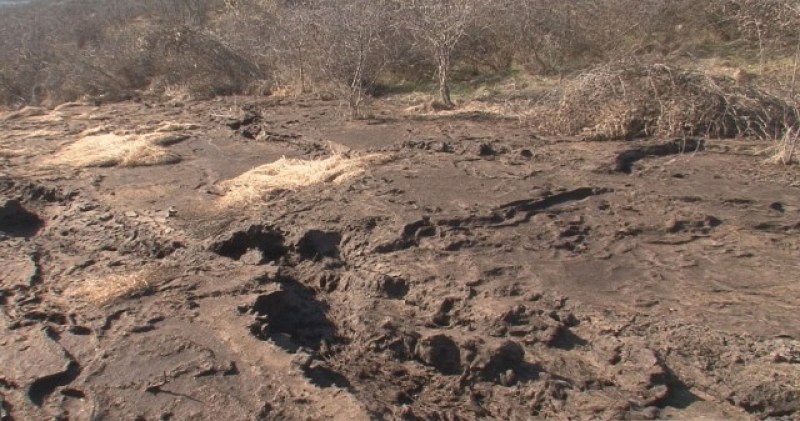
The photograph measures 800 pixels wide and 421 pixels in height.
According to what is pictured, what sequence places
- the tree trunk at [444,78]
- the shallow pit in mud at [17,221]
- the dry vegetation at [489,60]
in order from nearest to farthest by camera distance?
the shallow pit in mud at [17,221], the dry vegetation at [489,60], the tree trunk at [444,78]

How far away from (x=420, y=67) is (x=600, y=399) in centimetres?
871

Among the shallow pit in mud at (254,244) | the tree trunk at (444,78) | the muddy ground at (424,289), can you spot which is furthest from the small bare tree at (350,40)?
the shallow pit in mud at (254,244)

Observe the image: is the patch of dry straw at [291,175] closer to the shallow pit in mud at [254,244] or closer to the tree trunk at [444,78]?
the shallow pit in mud at [254,244]

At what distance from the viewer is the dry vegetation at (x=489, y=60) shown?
739 centimetres

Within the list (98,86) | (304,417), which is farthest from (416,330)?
(98,86)

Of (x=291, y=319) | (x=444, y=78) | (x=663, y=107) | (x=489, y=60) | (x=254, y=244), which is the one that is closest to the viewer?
(x=291, y=319)

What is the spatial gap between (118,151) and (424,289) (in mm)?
5079

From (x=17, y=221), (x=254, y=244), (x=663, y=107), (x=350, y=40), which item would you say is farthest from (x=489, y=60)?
(x=17, y=221)

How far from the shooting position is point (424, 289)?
15.4 feet

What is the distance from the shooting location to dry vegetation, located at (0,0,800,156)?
739 centimetres

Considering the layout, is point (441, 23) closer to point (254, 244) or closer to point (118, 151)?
point (118, 151)

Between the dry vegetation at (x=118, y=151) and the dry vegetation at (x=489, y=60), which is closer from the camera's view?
the dry vegetation at (x=489, y=60)

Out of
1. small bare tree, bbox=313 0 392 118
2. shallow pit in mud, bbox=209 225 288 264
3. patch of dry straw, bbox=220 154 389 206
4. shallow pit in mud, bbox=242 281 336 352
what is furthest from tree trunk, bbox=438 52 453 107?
shallow pit in mud, bbox=242 281 336 352

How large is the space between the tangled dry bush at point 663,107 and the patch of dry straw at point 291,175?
2.29m
